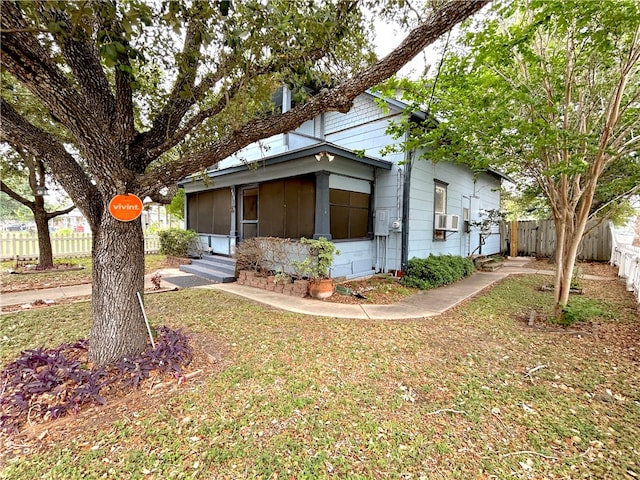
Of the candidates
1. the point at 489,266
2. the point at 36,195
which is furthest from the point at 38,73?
the point at 489,266

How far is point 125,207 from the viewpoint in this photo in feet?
9.05

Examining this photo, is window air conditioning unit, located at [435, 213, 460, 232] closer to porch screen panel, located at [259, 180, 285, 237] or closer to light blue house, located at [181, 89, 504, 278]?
light blue house, located at [181, 89, 504, 278]

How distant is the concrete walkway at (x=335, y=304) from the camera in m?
5.21

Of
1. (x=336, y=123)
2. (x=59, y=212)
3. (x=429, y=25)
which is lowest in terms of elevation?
(x=59, y=212)

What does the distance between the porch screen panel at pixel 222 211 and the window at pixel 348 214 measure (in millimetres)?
4103

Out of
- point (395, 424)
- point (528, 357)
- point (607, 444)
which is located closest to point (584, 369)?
point (528, 357)

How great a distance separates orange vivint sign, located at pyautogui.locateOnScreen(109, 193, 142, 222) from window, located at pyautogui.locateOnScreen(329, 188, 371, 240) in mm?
4764

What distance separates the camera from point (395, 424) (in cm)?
234

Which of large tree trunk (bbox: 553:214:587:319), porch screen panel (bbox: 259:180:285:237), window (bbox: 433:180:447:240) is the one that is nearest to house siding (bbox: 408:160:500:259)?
window (bbox: 433:180:447:240)

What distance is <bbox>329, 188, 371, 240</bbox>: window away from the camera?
7248mm

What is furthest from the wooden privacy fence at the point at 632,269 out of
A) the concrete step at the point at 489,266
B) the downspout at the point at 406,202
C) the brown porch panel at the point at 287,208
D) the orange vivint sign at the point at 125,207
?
the orange vivint sign at the point at 125,207

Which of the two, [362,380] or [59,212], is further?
[59,212]

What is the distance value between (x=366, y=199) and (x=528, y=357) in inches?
210

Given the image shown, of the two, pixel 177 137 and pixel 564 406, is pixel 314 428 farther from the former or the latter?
pixel 177 137
